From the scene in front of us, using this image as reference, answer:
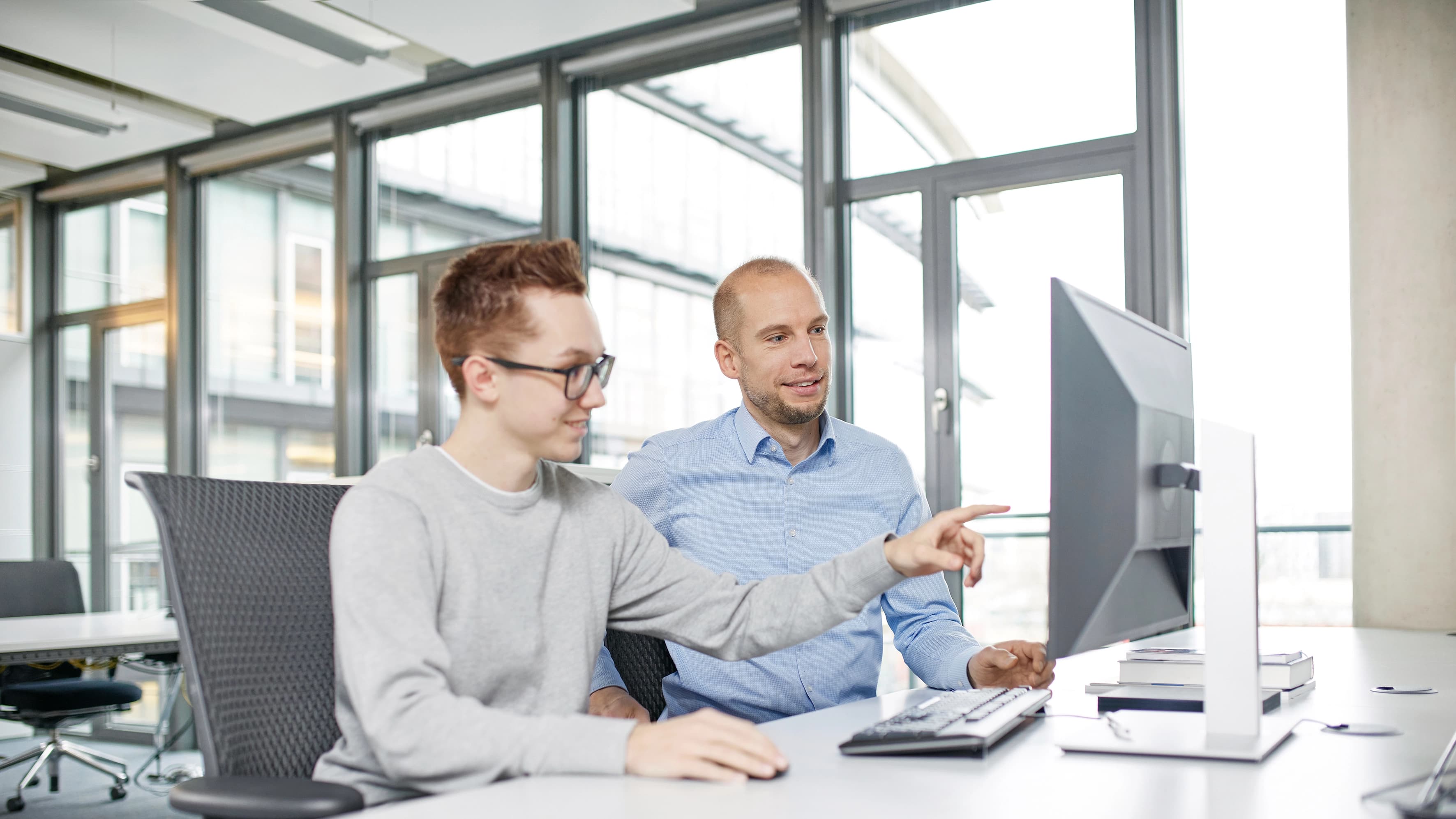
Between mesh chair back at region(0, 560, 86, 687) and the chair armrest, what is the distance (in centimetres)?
347

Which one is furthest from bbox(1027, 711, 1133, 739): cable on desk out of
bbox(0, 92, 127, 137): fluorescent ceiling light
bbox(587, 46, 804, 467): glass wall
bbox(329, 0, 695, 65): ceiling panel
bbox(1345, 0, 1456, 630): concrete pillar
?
bbox(0, 92, 127, 137): fluorescent ceiling light

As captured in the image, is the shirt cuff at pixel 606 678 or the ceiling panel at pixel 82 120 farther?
the ceiling panel at pixel 82 120

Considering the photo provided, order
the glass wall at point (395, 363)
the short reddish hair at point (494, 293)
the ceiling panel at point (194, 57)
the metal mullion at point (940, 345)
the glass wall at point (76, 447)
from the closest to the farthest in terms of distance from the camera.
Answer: the short reddish hair at point (494, 293) → the metal mullion at point (940, 345) → the ceiling panel at point (194, 57) → the glass wall at point (395, 363) → the glass wall at point (76, 447)

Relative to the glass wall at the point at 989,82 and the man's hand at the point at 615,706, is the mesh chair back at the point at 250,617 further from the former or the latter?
the glass wall at the point at 989,82

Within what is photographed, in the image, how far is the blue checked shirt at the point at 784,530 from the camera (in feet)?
6.38

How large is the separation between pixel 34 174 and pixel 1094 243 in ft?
18.0

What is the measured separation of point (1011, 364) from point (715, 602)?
2.68 metres

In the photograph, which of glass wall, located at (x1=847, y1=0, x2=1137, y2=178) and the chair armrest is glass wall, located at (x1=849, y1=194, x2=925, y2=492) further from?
the chair armrest

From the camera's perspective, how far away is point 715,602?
5.21 feet

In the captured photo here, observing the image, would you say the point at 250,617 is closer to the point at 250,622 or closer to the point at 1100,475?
the point at 250,622

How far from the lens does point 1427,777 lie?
3.63ft

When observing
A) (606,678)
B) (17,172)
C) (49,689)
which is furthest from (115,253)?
(606,678)

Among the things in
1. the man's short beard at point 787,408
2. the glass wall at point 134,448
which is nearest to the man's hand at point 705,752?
the man's short beard at point 787,408

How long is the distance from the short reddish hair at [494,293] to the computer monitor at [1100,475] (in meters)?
0.61
